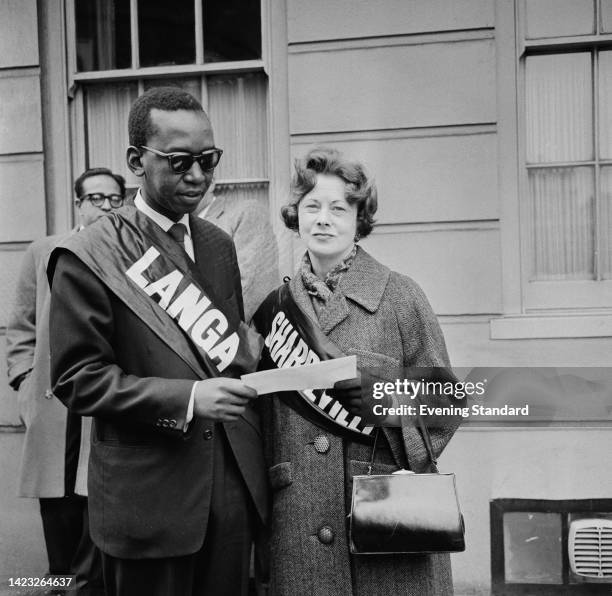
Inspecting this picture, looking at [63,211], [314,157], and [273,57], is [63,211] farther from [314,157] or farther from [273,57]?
[314,157]

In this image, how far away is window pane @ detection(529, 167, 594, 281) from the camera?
13.3 feet

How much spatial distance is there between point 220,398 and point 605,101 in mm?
2993

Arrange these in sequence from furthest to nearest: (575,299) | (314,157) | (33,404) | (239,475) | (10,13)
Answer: (10,13) < (575,299) < (33,404) < (314,157) < (239,475)

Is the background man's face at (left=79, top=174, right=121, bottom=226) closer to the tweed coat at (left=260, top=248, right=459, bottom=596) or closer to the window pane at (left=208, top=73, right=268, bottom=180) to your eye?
the window pane at (left=208, top=73, right=268, bottom=180)

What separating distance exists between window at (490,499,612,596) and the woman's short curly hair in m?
2.16

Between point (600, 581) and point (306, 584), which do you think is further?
point (600, 581)

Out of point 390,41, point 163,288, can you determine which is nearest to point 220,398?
point 163,288

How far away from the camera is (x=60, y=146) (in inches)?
174

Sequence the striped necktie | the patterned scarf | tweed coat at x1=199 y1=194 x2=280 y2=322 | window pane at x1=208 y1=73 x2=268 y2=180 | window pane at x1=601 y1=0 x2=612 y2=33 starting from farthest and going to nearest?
window pane at x1=208 y1=73 x2=268 y2=180
window pane at x1=601 y1=0 x2=612 y2=33
tweed coat at x1=199 y1=194 x2=280 y2=322
the patterned scarf
the striped necktie

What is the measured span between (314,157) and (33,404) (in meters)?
2.16

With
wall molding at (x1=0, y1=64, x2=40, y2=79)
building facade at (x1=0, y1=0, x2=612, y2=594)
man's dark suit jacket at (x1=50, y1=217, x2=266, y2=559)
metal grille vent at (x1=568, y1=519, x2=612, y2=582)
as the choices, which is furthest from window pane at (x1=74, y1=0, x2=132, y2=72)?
metal grille vent at (x1=568, y1=519, x2=612, y2=582)

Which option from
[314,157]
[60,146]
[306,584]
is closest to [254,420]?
[306,584]

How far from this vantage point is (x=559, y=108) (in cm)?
401

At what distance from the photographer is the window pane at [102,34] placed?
4414mm
